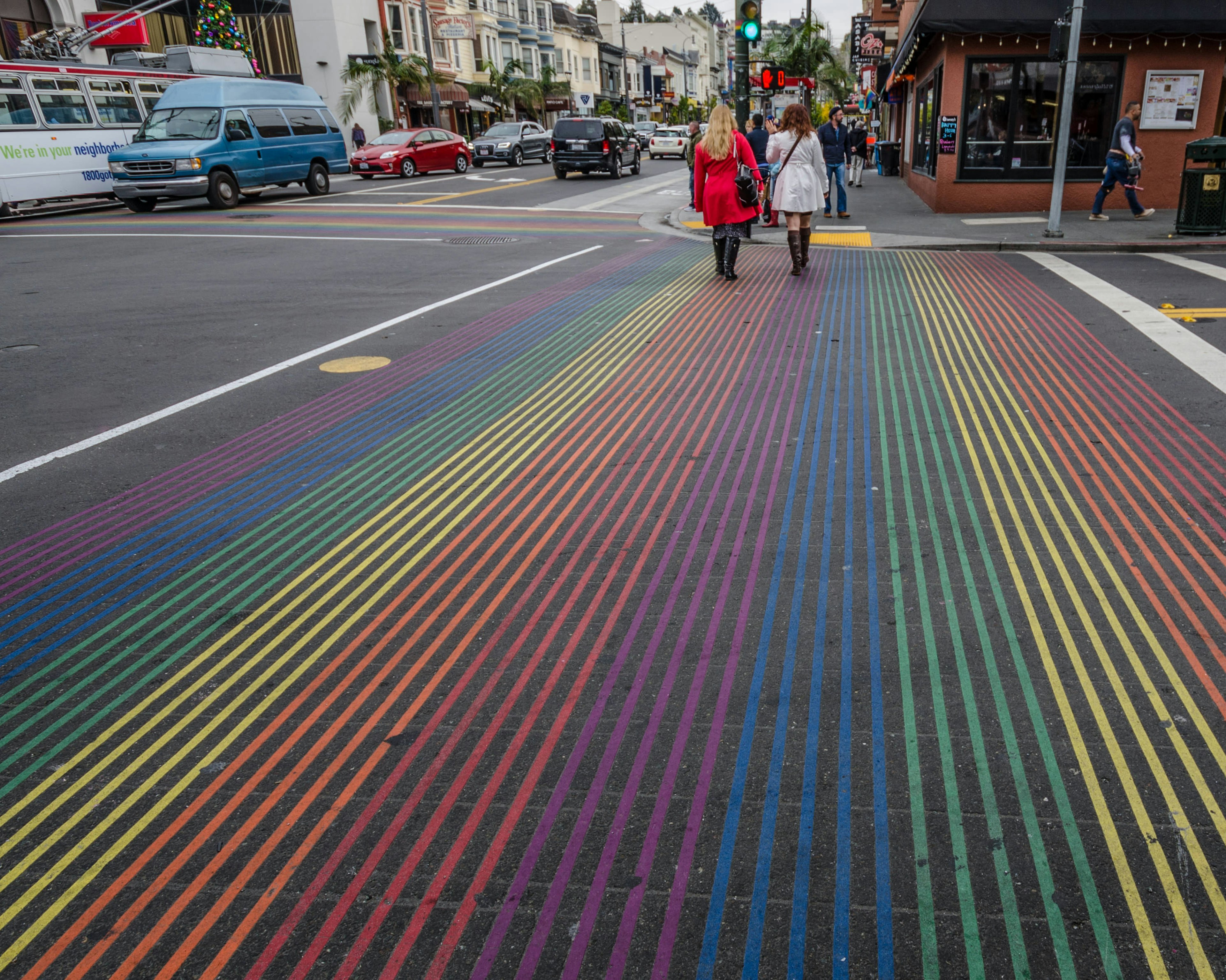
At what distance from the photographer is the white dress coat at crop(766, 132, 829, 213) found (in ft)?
34.8

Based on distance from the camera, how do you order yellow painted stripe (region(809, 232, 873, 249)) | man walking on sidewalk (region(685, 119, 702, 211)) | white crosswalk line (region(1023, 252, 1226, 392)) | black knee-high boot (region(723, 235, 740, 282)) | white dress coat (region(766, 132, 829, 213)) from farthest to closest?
man walking on sidewalk (region(685, 119, 702, 211))
yellow painted stripe (region(809, 232, 873, 249))
black knee-high boot (region(723, 235, 740, 282))
white dress coat (region(766, 132, 829, 213))
white crosswalk line (region(1023, 252, 1226, 392))

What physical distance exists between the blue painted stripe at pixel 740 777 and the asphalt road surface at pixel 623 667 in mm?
13

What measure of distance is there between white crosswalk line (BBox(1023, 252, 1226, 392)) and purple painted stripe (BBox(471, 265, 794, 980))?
4455 mm

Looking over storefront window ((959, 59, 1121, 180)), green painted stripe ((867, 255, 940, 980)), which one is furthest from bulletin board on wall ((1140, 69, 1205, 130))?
green painted stripe ((867, 255, 940, 980))

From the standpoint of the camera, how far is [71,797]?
2756 millimetres

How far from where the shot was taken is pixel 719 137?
33.2 feet

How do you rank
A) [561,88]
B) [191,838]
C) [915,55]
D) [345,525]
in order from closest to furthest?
1. [191,838]
2. [345,525]
3. [915,55]
4. [561,88]

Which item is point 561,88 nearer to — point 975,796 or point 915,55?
point 915,55

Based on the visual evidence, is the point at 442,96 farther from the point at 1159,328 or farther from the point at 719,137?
the point at 1159,328

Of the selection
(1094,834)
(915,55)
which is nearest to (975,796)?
(1094,834)

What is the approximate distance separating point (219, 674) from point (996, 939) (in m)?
2.63

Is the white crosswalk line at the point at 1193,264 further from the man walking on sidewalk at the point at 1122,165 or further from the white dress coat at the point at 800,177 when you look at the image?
the white dress coat at the point at 800,177

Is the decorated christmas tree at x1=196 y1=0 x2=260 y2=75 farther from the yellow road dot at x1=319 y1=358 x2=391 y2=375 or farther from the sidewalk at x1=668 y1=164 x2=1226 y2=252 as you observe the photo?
the yellow road dot at x1=319 y1=358 x2=391 y2=375

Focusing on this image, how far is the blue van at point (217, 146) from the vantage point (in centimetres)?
1966
